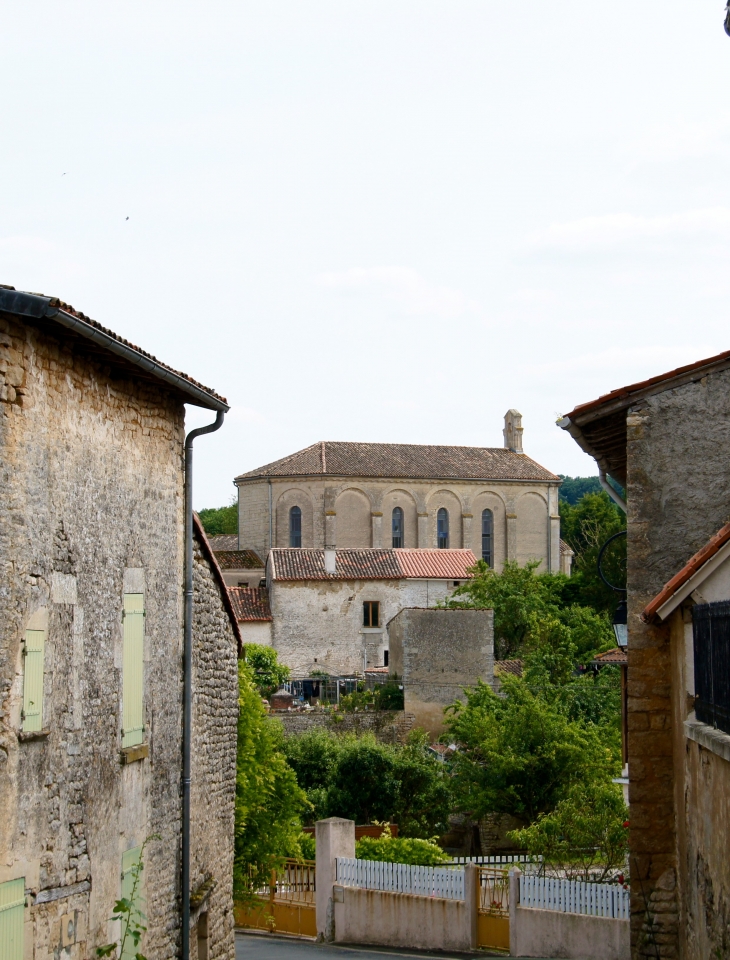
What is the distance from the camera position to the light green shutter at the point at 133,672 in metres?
10.0

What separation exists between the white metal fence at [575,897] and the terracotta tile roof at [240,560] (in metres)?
→ 44.4

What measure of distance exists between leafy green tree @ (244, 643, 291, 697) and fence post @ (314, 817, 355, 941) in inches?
973

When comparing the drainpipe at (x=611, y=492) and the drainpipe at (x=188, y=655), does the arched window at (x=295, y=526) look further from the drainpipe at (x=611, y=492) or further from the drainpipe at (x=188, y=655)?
the drainpipe at (x=188, y=655)

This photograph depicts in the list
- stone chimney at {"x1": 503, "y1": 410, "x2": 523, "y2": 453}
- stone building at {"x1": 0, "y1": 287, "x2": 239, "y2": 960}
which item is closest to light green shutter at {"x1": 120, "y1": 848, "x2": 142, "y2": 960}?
stone building at {"x1": 0, "y1": 287, "x2": 239, "y2": 960}

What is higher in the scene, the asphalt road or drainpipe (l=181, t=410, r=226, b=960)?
drainpipe (l=181, t=410, r=226, b=960)

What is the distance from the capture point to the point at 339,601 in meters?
53.6

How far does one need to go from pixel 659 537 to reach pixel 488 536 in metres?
62.7

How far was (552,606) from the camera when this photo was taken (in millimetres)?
54562

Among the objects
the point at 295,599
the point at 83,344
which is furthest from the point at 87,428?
the point at 295,599

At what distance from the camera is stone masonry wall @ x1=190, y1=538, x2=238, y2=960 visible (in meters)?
12.2

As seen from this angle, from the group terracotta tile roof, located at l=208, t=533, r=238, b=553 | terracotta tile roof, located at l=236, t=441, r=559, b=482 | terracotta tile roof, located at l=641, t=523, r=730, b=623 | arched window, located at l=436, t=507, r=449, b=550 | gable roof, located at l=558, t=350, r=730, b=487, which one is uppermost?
terracotta tile roof, located at l=236, t=441, r=559, b=482

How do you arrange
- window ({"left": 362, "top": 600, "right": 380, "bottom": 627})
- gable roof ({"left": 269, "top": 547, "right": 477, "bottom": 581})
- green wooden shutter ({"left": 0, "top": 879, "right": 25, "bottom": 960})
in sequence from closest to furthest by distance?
green wooden shutter ({"left": 0, "top": 879, "right": 25, "bottom": 960}) → gable roof ({"left": 269, "top": 547, "right": 477, "bottom": 581}) → window ({"left": 362, "top": 600, "right": 380, "bottom": 627})

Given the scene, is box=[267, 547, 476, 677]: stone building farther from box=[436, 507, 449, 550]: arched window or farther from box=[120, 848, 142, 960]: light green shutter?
box=[120, 848, 142, 960]: light green shutter

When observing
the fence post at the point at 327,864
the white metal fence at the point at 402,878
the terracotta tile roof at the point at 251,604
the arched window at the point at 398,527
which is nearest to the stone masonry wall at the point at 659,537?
the white metal fence at the point at 402,878
